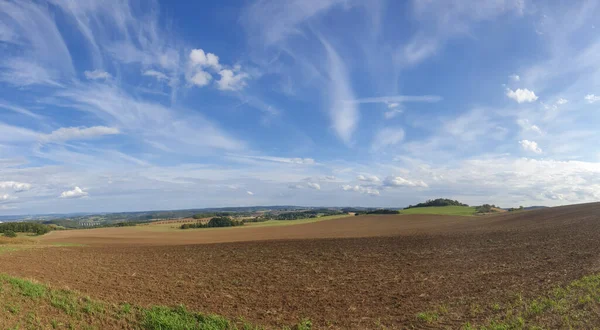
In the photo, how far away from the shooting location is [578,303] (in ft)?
33.1

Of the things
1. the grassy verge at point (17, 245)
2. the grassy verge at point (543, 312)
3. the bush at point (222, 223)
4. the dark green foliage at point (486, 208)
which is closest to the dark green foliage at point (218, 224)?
the bush at point (222, 223)

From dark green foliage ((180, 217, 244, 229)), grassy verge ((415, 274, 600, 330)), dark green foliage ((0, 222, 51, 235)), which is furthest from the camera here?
dark green foliage ((180, 217, 244, 229))

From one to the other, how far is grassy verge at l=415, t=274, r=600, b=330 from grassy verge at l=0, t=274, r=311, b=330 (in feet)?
15.8

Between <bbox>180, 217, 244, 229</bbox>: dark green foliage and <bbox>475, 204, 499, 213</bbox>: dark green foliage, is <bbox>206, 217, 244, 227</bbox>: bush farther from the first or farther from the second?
<bbox>475, 204, 499, 213</bbox>: dark green foliage

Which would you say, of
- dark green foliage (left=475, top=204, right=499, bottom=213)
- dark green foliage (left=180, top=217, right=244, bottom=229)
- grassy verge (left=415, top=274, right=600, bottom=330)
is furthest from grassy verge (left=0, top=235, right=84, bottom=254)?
dark green foliage (left=475, top=204, right=499, bottom=213)

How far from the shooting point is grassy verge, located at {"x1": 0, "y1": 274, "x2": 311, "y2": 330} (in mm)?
9500

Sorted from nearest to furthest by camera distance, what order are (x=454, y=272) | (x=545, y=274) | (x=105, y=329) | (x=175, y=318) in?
(x=105, y=329), (x=175, y=318), (x=545, y=274), (x=454, y=272)

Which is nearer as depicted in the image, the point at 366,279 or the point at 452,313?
the point at 452,313

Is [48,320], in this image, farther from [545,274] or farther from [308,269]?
[545,274]

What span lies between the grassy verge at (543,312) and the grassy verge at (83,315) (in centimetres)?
483

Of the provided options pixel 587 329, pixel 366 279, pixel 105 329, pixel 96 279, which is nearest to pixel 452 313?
pixel 587 329

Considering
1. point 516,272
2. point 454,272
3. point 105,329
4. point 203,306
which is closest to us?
point 105,329

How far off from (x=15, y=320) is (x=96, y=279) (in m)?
9.79

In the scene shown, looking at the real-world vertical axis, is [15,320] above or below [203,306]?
above
